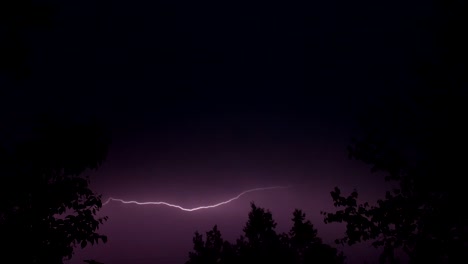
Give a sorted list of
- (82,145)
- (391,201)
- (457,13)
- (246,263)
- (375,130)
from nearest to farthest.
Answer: (457,13) → (391,201) → (375,130) → (82,145) → (246,263)

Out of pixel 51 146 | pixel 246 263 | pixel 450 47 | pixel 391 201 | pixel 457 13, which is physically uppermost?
pixel 457 13

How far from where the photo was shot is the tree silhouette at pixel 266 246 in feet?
86.1

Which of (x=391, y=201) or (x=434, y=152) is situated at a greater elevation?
(x=434, y=152)

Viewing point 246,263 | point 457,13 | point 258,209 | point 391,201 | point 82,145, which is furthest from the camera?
point 258,209

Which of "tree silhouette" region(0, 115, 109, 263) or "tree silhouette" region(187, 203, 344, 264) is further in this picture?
"tree silhouette" region(187, 203, 344, 264)

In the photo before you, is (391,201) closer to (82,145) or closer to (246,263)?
(82,145)

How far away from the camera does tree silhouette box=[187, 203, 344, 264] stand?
26.2 metres

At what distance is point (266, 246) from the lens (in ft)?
95.8

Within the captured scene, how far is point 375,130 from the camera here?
27.9 feet

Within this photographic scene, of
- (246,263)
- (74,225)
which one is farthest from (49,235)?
(246,263)

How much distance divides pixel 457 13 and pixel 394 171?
3.44 meters

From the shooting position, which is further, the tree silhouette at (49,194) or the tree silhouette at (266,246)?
the tree silhouette at (266,246)

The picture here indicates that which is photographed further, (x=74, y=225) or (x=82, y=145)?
(x=82, y=145)

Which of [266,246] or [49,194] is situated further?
[266,246]
